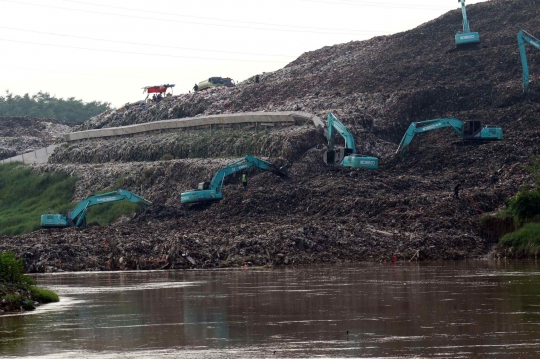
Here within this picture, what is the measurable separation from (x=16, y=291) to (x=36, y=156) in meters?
59.6

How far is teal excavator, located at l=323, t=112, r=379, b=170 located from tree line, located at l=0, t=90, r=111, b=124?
9219cm

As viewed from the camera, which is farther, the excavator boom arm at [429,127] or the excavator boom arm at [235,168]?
the excavator boom arm at [429,127]

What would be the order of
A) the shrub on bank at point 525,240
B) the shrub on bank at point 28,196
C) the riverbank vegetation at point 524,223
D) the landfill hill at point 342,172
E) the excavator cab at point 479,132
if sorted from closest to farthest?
the shrub on bank at point 525,240, the riverbank vegetation at point 524,223, the landfill hill at point 342,172, the excavator cab at point 479,132, the shrub on bank at point 28,196

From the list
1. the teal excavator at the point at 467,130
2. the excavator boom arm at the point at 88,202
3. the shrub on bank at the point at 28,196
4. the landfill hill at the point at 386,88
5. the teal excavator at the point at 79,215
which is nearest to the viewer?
the teal excavator at the point at 79,215

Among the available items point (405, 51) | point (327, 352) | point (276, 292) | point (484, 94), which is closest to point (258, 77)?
point (405, 51)

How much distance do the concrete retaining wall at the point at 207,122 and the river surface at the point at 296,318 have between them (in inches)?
1176

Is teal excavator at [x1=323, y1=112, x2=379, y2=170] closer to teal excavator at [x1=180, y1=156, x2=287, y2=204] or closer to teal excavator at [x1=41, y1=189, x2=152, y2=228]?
teal excavator at [x1=180, y1=156, x2=287, y2=204]

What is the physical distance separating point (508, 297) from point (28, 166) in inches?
2323

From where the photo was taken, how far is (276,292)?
79.8 feet

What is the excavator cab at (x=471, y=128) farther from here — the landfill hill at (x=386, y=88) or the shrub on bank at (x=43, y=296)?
the shrub on bank at (x=43, y=296)

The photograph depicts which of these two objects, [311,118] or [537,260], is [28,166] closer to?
[311,118]

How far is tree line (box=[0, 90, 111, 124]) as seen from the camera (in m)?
141

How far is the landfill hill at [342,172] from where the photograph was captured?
3725 cm

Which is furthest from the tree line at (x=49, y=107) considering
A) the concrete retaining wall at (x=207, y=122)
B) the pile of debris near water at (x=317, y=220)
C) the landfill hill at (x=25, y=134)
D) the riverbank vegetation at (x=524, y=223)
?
the riverbank vegetation at (x=524, y=223)
